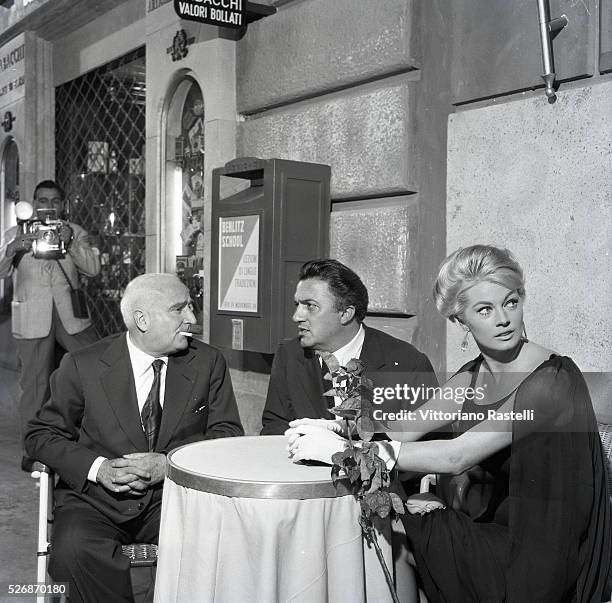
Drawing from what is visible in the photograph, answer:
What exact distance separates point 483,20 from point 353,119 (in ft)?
2.90

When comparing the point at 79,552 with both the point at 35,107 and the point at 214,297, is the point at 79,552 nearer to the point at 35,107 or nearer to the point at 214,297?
the point at 214,297

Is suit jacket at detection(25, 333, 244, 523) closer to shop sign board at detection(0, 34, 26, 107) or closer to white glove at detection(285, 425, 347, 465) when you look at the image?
white glove at detection(285, 425, 347, 465)

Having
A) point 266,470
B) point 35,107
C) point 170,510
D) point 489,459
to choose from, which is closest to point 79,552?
point 170,510

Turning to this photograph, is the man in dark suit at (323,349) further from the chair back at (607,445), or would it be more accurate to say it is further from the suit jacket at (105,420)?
the chair back at (607,445)

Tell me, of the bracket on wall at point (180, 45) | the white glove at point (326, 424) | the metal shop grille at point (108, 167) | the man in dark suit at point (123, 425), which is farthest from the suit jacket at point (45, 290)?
the white glove at point (326, 424)

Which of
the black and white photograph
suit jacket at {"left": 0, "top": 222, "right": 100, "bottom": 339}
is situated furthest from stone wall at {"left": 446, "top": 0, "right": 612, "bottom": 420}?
suit jacket at {"left": 0, "top": 222, "right": 100, "bottom": 339}

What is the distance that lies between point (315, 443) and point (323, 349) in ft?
3.83

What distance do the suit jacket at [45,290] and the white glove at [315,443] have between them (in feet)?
13.6

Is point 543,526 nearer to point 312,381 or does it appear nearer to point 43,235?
point 312,381

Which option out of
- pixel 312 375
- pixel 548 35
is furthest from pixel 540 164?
pixel 312 375

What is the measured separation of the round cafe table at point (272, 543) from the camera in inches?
86.0

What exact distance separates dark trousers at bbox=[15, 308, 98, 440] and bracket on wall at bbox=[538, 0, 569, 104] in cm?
383

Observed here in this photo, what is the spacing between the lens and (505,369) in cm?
248

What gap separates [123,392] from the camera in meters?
3.17
